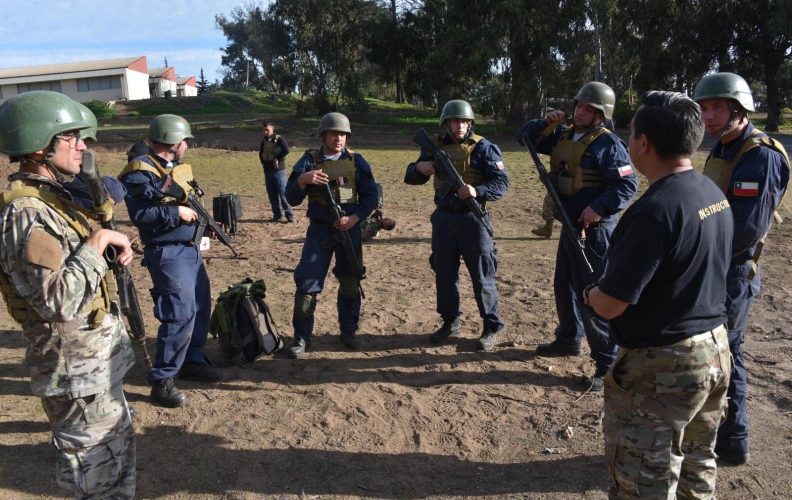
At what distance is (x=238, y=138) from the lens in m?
27.1

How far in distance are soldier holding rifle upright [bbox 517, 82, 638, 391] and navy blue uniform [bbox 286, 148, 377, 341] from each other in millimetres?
1776

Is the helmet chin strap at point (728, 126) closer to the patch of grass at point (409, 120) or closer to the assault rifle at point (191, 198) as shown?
the assault rifle at point (191, 198)

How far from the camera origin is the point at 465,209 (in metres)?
5.24

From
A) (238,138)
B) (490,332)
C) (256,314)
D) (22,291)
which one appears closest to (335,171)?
(256,314)

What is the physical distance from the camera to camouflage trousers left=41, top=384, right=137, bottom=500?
8.91 feet

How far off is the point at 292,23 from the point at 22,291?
1595 inches

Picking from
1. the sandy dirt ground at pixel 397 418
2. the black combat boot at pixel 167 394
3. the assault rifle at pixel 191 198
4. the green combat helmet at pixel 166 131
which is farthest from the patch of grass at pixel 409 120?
the black combat boot at pixel 167 394

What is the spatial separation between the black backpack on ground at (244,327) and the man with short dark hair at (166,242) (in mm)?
615

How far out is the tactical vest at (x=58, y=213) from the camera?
2.56 m

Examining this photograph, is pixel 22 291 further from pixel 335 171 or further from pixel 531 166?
pixel 531 166

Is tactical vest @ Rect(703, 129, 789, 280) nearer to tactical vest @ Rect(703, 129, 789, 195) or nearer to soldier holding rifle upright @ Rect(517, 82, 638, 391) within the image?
tactical vest @ Rect(703, 129, 789, 195)

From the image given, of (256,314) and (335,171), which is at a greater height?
(335,171)

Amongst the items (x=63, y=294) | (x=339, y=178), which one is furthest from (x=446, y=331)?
(x=63, y=294)

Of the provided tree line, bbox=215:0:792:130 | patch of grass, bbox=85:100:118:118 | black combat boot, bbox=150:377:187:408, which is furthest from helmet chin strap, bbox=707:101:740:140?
patch of grass, bbox=85:100:118:118
